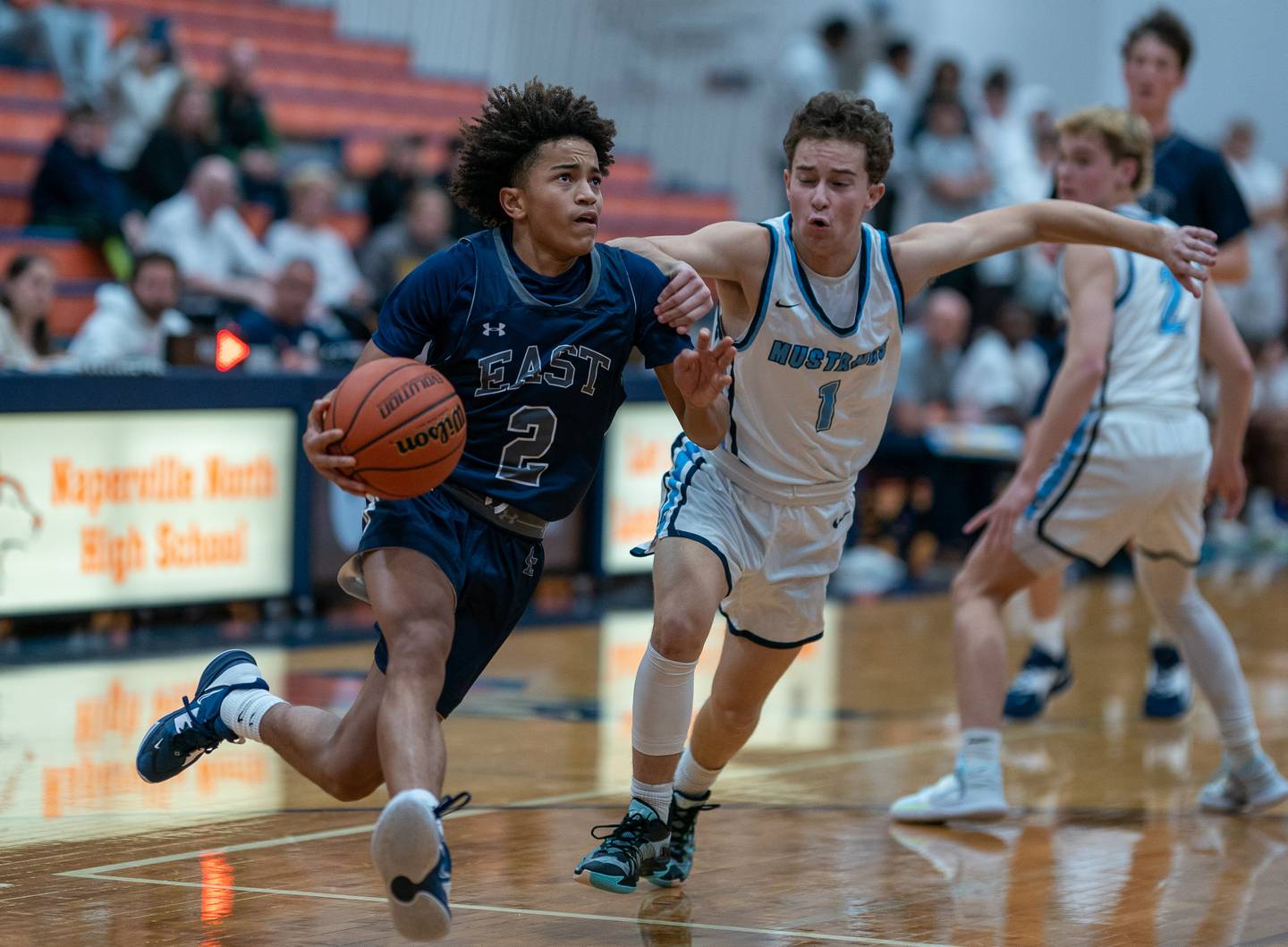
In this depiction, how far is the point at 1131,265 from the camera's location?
6.56 meters

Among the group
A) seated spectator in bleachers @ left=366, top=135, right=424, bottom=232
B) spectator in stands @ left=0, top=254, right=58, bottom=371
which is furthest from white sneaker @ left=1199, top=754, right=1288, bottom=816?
seated spectator in bleachers @ left=366, top=135, right=424, bottom=232

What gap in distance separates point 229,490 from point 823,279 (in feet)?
16.7

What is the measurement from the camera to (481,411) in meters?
4.45

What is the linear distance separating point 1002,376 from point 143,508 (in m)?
6.93

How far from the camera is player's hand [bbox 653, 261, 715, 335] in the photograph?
4535mm

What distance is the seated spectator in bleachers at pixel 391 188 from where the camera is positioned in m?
13.9

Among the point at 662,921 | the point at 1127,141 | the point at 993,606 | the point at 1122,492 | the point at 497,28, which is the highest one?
the point at 497,28

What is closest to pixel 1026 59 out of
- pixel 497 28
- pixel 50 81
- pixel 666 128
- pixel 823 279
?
pixel 666 128

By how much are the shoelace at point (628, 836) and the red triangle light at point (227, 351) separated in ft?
17.6

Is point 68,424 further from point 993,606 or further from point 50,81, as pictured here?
point 50,81

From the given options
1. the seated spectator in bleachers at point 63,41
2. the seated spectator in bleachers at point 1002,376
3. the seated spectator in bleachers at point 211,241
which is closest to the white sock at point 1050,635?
the seated spectator in bleachers at point 1002,376

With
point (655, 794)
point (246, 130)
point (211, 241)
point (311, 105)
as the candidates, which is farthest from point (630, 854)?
point (311, 105)

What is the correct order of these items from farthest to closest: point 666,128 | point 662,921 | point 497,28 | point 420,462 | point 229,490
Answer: point 666,128 < point 497,28 < point 229,490 < point 662,921 < point 420,462

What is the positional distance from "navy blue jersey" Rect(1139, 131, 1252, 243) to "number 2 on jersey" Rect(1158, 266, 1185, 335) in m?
0.81
